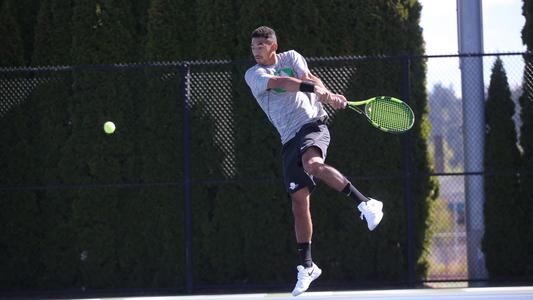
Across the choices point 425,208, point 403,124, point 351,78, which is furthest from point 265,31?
point 425,208

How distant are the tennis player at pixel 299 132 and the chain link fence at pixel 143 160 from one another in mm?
2459

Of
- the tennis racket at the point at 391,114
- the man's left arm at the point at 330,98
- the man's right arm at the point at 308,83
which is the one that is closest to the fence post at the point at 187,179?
the tennis racket at the point at 391,114

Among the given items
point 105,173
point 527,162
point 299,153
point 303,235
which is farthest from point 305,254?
point 527,162

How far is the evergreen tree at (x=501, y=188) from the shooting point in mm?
9172

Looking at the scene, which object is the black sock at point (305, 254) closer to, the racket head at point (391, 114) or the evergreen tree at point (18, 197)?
the racket head at point (391, 114)

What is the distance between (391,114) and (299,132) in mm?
842

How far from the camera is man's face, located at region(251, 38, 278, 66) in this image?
6473 millimetres

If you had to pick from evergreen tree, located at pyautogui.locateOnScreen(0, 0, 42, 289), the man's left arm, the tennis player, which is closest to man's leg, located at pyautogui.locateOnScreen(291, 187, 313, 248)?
the tennis player

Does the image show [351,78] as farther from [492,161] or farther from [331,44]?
[492,161]

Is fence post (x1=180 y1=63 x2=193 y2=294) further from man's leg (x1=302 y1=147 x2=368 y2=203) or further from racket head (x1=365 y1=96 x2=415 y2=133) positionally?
man's leg (x1=302 y1=147 x2=368 y2=203)

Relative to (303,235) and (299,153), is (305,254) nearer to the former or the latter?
(303,235)

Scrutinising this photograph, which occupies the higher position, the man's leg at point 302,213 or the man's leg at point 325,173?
the man's leg at point 325,173

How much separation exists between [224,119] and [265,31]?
116 inches

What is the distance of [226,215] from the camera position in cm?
931
